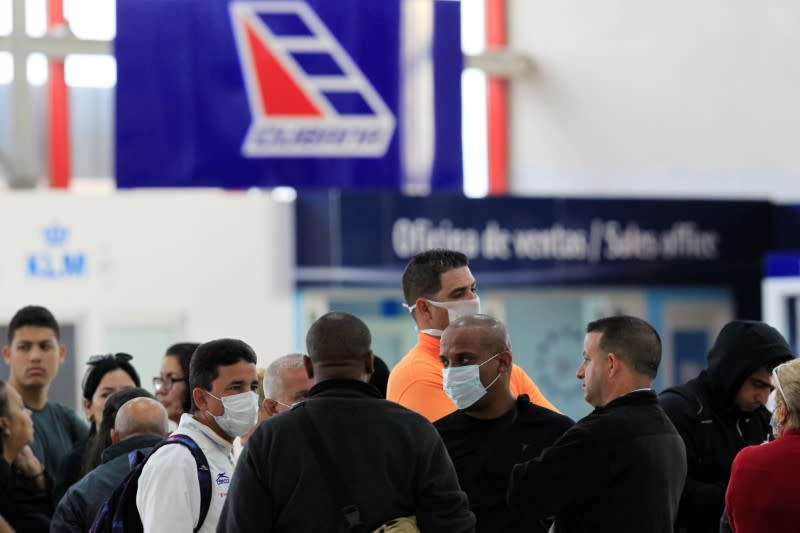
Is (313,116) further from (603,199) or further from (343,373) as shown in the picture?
(343,373)

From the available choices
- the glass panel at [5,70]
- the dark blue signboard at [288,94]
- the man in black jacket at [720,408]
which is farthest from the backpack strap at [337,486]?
the glass panel at [5,70]

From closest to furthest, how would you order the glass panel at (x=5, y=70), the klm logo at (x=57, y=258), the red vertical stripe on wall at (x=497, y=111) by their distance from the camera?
the klm logo at (x=57, y=258), the glass panel at (x=5, y=70), the red vertical stripe on wall at (x=497, y=111)

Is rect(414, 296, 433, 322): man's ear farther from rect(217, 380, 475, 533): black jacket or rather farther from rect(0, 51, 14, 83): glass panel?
rect(0, 51, 14, 83): glass panel

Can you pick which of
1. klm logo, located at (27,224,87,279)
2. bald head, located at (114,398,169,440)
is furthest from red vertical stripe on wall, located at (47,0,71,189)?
bald head, located at (114,398,169,440)

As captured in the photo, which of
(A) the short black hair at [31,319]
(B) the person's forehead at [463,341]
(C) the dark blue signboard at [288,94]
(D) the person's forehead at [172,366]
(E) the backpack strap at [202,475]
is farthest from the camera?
(C) the dark blue signboard at [288,94]

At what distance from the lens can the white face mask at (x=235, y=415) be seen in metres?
4.05

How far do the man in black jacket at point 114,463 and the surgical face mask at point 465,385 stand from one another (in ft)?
3.44

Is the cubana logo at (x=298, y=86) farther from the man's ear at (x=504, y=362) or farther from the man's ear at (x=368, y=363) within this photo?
the man's ear at (x=368, y=363)

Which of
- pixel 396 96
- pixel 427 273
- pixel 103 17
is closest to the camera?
pixel 427 273

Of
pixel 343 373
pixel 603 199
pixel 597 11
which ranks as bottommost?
pixel 343 373

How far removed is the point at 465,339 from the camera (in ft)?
13.2

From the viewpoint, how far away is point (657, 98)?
15.1 meters

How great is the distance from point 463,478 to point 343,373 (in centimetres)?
64

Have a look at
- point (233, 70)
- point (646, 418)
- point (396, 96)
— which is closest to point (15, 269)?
point (233, 70)
